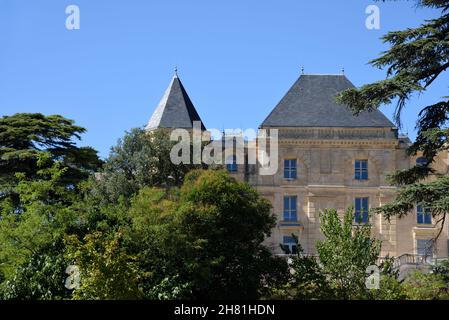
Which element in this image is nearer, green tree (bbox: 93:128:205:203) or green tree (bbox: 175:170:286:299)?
green tree (bbox: 175:170:286:299)

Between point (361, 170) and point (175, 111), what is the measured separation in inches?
486

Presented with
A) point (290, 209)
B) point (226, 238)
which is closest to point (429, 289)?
point (226, 238)

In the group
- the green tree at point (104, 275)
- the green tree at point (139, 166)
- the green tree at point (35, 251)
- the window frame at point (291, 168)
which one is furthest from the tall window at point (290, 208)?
the green tree at point (104, 275)

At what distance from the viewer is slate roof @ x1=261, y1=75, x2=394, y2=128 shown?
49.1 meters

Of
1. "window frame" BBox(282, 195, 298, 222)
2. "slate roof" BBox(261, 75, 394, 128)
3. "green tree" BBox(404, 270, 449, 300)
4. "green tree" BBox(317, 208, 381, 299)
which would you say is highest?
"slate roof" BBox(261, 75, 394, 128)

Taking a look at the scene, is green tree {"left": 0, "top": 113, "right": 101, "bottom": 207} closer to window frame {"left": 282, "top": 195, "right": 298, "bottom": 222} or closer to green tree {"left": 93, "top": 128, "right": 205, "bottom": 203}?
green tree {"left": 93, "top": 128, "right": 205, "bottom": 203}

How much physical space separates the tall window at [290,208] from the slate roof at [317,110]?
4.56 metres

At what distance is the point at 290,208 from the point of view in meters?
48.7

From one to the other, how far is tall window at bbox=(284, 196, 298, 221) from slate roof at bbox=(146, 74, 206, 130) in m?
7.66

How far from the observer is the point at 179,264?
27.7m

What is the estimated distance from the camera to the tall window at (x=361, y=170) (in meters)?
48.8

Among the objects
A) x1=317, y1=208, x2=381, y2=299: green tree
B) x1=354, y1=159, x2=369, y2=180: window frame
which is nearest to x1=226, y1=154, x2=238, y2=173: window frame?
x1=354, y1=159, x2=369, y2=180: window frame
